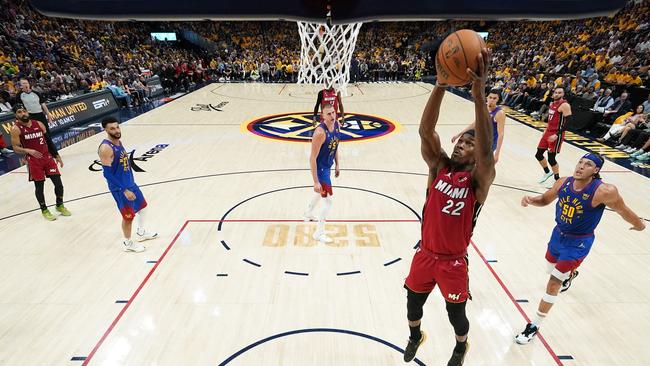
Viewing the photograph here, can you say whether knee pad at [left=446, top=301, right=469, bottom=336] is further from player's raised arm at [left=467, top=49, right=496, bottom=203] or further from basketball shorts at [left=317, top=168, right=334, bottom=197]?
basketball shorts at [left=317, top=168, right=334, bottom=197]

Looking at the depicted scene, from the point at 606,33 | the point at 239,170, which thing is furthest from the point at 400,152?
the point at 606,33

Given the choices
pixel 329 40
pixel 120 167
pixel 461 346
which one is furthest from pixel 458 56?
pixel 329 40

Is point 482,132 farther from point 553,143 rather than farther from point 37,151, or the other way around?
point 37,151

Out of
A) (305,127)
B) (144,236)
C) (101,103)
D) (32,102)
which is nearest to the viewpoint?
(144,236)

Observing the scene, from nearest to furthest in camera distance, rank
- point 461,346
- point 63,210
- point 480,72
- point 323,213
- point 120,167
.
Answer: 1. point 480,72
2. point 461,346
3. point 120,167
4. point 323,213
5. point 63,210

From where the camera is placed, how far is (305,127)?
1145 centimetres

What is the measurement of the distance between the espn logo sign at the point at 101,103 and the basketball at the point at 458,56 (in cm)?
1372

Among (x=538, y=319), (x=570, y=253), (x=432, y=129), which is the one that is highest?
(x=432, y=129)

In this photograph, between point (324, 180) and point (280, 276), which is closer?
point (280, 276)

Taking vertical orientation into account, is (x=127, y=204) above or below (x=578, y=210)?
below

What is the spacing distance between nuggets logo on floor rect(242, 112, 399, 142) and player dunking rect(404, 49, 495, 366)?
7499 mm

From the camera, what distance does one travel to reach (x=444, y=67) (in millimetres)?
2203

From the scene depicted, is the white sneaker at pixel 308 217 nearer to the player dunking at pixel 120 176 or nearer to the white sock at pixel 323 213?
the white sock at pixel 323 213

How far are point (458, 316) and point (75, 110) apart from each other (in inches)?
514
